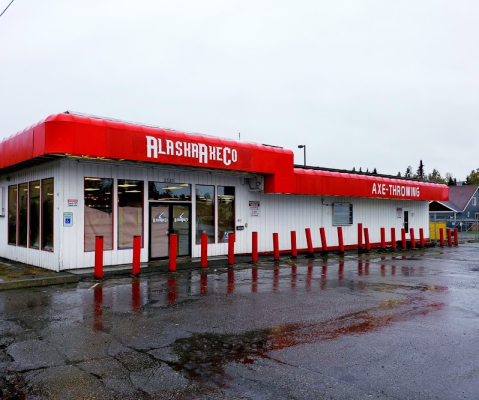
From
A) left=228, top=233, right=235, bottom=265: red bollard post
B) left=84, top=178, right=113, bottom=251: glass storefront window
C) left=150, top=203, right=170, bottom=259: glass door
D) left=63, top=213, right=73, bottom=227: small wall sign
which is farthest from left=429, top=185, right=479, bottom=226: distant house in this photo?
left=63, top=213, right=73, bottom=227: small wall sign

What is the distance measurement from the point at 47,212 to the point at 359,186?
47.7 feet

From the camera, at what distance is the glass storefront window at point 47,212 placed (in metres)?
13.5

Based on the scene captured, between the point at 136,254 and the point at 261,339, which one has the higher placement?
the point at 136,254

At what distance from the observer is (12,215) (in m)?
16.7

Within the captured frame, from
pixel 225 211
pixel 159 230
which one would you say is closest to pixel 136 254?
pixel 159 230

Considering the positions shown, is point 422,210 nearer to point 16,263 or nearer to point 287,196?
point 287,196

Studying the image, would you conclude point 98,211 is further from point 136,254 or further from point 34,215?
point 34,215

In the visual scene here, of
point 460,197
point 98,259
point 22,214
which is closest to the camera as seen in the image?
point 98,259

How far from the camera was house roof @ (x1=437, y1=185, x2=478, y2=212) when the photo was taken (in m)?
63.5

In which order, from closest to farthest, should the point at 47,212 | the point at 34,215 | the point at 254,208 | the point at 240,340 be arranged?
the point at 240,340 < the point at 47,212 < the point at 34,215 < the point at 254,208

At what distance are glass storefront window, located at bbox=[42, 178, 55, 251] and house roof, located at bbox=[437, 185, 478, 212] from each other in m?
60.0

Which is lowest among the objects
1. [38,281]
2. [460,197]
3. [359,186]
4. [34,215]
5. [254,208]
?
[38,281]

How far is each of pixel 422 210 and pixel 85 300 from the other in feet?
81.0

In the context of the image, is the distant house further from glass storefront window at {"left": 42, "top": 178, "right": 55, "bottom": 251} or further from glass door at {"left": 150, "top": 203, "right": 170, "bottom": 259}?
glass storefront window at {"left": 42, "top": 178, "right": 55, "bottom": 251}
